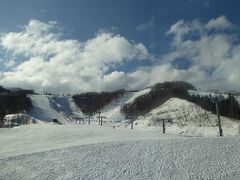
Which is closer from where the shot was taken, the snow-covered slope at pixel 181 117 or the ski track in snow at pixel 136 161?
the ski track in snow at pixel 136 161

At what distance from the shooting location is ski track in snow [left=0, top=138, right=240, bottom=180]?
1563 cm

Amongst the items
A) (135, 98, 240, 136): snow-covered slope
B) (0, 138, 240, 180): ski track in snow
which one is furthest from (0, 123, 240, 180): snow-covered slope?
(135, 98, 240, 136): snow-covered slope

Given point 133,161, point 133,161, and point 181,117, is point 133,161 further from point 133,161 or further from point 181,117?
point 181,117

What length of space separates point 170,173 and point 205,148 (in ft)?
12.9

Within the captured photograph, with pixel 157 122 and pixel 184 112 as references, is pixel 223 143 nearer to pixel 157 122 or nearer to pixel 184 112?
pixel 157 122

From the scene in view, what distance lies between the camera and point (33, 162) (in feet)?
57.2

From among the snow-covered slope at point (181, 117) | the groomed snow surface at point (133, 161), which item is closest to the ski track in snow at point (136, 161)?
the groomed snow surface at point (133, 161)

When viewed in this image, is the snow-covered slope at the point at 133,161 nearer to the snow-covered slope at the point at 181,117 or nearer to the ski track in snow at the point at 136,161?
the ski track in snow at the point at 136,161

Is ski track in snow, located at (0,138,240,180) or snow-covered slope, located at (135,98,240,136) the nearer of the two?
ski track in snow, located at (0,138,240,180)

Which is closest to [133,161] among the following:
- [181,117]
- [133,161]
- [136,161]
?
[133,161]

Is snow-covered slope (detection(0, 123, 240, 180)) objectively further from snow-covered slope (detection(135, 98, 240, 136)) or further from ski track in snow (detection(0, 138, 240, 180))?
snow-covered slope (detection(135, 98, 240, 136))

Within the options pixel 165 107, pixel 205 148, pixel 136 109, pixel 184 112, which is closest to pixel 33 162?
pixel 205 148

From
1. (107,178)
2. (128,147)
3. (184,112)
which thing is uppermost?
(184,112)

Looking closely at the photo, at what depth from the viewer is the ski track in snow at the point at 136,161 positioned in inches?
615
